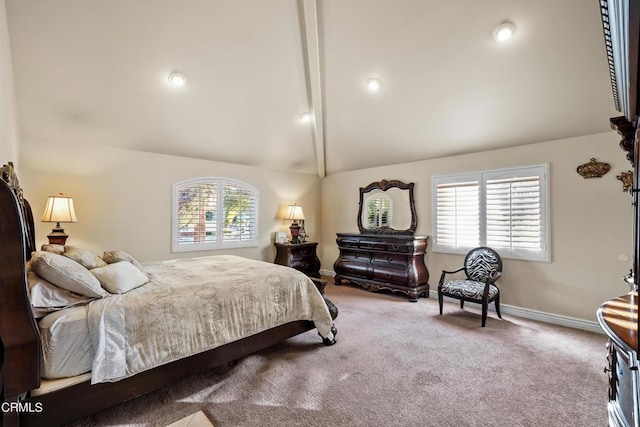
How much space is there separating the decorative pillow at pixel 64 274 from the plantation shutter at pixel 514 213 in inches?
175

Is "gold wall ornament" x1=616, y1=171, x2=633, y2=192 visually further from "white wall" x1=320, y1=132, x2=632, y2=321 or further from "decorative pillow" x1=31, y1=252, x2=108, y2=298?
"decorative pillow" x1=31, y1=252, x2=108, y2=298

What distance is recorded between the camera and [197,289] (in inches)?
93.3

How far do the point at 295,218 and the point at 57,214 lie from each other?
11.2 feet

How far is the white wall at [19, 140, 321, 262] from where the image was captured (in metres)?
3.63

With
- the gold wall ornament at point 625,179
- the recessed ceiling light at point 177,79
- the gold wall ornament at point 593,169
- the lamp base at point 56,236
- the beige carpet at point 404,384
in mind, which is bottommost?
the beige carpet at point 404,384

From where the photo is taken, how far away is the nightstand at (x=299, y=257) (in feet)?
18.2

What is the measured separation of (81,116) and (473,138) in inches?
196

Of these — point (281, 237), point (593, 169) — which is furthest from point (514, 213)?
point (281, 237)

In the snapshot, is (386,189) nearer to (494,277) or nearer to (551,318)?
A: (494,277)

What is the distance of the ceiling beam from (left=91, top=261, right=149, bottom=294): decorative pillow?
283 centimetres

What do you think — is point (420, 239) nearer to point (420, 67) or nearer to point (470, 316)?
point (470, 316)

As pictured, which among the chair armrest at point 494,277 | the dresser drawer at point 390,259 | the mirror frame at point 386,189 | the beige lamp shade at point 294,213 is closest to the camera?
the chair armrest at point 494,277

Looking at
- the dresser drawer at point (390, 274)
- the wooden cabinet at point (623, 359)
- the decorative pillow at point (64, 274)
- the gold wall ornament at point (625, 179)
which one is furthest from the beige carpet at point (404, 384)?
the gold wall ornament at point (625, 179)

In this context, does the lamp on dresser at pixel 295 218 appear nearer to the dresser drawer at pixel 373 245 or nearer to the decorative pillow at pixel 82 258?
the dresser drawer at pixel 373 245
